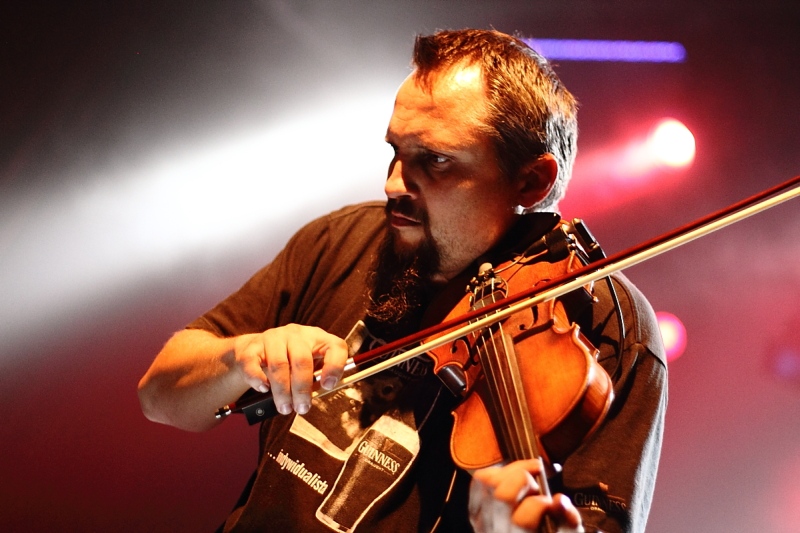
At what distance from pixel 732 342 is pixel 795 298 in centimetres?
30

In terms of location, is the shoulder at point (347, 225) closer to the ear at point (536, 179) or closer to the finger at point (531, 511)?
the ear at point (536, 179)

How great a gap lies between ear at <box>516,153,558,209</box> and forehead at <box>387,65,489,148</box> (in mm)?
147

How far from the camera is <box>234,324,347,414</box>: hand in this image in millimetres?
1012

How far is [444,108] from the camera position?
1.34 metres

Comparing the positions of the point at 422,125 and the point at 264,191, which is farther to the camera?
the point at 264,191

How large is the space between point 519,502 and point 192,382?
64 cm

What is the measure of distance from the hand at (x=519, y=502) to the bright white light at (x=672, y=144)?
2.06 metres

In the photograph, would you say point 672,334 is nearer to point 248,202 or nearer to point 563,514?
point 248,202

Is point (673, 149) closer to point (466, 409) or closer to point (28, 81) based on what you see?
point (466, 409)

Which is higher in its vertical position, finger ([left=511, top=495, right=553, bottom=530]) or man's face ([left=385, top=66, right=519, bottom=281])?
man's face ([left=385, top=66, right=519, bottom=281])

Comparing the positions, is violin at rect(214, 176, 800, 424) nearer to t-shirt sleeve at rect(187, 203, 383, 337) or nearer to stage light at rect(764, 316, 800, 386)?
t-shirt sleeve at rect(187, 203, 383, 337)

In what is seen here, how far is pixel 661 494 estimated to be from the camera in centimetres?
246

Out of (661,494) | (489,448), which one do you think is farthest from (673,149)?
(489,448)

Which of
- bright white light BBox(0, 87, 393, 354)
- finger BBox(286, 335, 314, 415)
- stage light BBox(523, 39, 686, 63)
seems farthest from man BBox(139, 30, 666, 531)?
stage light BBox(523, 39, 686, 63)
